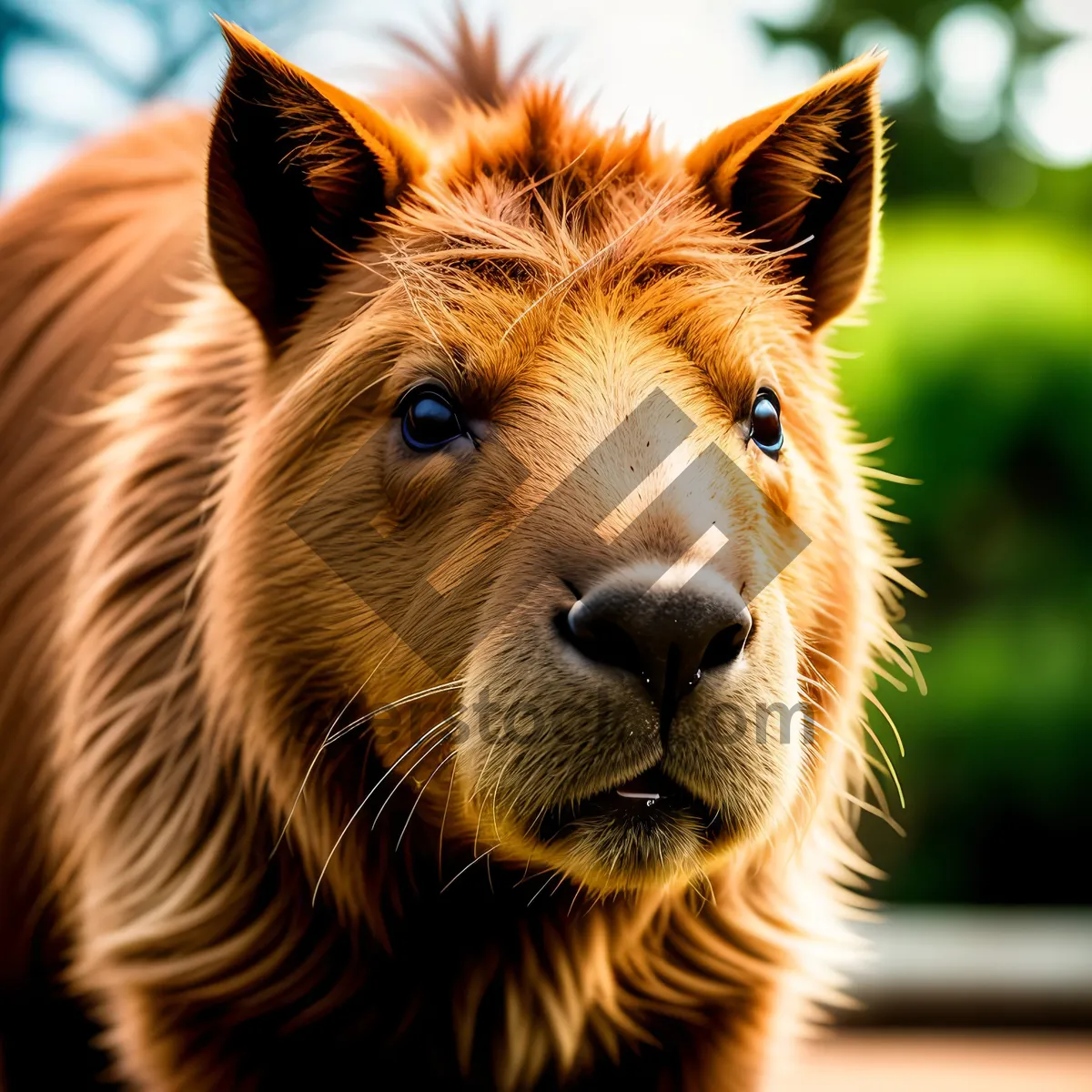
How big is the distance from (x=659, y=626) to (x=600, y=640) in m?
0.09

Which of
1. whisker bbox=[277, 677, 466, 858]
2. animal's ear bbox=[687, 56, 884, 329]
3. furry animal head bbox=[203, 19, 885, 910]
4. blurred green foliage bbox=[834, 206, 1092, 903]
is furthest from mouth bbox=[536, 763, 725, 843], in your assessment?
blurred green foliage bbox=[834, 206, 1092, 903]

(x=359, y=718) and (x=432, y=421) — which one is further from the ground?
(x=432, y=421)

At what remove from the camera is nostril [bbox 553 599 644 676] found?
159 cm

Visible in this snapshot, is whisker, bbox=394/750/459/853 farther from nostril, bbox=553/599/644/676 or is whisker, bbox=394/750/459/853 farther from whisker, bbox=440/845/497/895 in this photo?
nostril, bbox=553/599/644/676

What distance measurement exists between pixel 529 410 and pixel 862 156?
819 mm

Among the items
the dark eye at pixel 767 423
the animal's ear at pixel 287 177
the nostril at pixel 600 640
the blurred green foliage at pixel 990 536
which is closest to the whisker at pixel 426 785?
the nostril at pixel 600 640

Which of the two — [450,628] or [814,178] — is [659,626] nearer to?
[450,628]

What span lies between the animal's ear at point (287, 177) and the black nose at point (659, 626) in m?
0.89

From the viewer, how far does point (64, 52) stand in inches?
218

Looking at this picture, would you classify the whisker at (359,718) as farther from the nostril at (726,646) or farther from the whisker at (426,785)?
the nostril at (726,646)

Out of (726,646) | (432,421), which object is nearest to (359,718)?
(432,421)

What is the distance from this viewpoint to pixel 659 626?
61.2 inches

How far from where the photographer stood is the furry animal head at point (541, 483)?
66.5 inches

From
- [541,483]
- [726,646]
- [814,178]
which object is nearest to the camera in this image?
[726,646]
